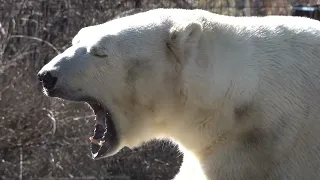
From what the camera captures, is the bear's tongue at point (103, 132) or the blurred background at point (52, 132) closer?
the bear's tongue at point (103, 132)

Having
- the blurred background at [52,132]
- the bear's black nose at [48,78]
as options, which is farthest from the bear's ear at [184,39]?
the blurred background at [52,132]

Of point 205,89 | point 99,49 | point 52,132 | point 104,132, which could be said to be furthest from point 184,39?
point 52,132

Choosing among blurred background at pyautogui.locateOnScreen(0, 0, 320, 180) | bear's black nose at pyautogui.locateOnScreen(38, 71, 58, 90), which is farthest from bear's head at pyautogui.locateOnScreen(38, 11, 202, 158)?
blurred background at pyautogui.locateOnScreen(0, 0, 320, 180)

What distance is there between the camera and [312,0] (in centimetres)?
638

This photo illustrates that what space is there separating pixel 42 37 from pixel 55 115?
2.54ft

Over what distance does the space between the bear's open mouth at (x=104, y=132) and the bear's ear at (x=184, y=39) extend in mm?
356

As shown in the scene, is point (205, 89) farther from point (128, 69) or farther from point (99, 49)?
point (99, 49)

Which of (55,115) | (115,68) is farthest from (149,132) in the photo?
(55,115)

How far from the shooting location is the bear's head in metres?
2.71

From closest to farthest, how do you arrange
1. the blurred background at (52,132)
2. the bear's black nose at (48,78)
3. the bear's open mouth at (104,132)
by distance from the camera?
the bear's black nose at (48,78)
the bear's open mouth at (104,132)
the blurred background at (52,132)

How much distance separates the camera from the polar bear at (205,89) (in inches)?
108

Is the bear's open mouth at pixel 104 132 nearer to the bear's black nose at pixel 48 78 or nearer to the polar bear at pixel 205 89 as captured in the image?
the polar bear at pixel 205 89

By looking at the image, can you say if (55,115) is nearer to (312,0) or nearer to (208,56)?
(312,0)

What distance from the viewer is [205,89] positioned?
108 inches
